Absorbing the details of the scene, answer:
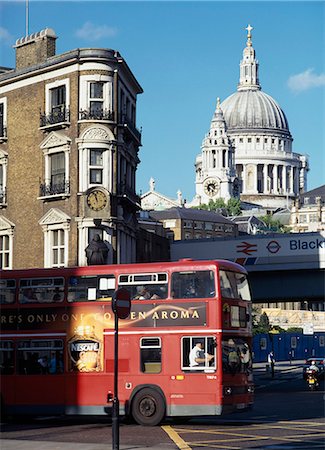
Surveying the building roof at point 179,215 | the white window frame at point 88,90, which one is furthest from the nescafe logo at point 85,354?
the building roof at point 179,215

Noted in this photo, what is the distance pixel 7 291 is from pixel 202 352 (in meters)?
6.47

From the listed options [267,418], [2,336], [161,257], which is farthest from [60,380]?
[161,257]

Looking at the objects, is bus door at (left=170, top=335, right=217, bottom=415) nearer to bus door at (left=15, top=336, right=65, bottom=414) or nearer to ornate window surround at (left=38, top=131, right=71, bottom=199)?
bus door at (left=15, top=336, right=65, bottom=414)

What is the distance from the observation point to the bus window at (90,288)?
95.3ft

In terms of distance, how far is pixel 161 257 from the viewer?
205 feet

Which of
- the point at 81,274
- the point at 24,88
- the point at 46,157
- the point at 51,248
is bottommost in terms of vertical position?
the point at 81,274

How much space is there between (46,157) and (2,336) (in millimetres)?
20998

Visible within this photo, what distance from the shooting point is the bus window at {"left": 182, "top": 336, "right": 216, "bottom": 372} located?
91.2 ft

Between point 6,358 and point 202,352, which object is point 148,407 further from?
point 6,358

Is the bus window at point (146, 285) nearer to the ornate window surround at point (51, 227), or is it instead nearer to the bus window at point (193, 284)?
the bus window at point (193, 284)

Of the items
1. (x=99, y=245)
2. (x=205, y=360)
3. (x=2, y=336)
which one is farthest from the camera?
(x=99, y=245)

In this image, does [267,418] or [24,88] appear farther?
[24,88]

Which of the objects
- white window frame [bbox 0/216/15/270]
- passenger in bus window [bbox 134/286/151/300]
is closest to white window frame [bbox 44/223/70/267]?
white window frame [bbox 0/216/15/270]

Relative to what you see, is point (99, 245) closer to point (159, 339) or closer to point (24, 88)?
point (24, 88)
